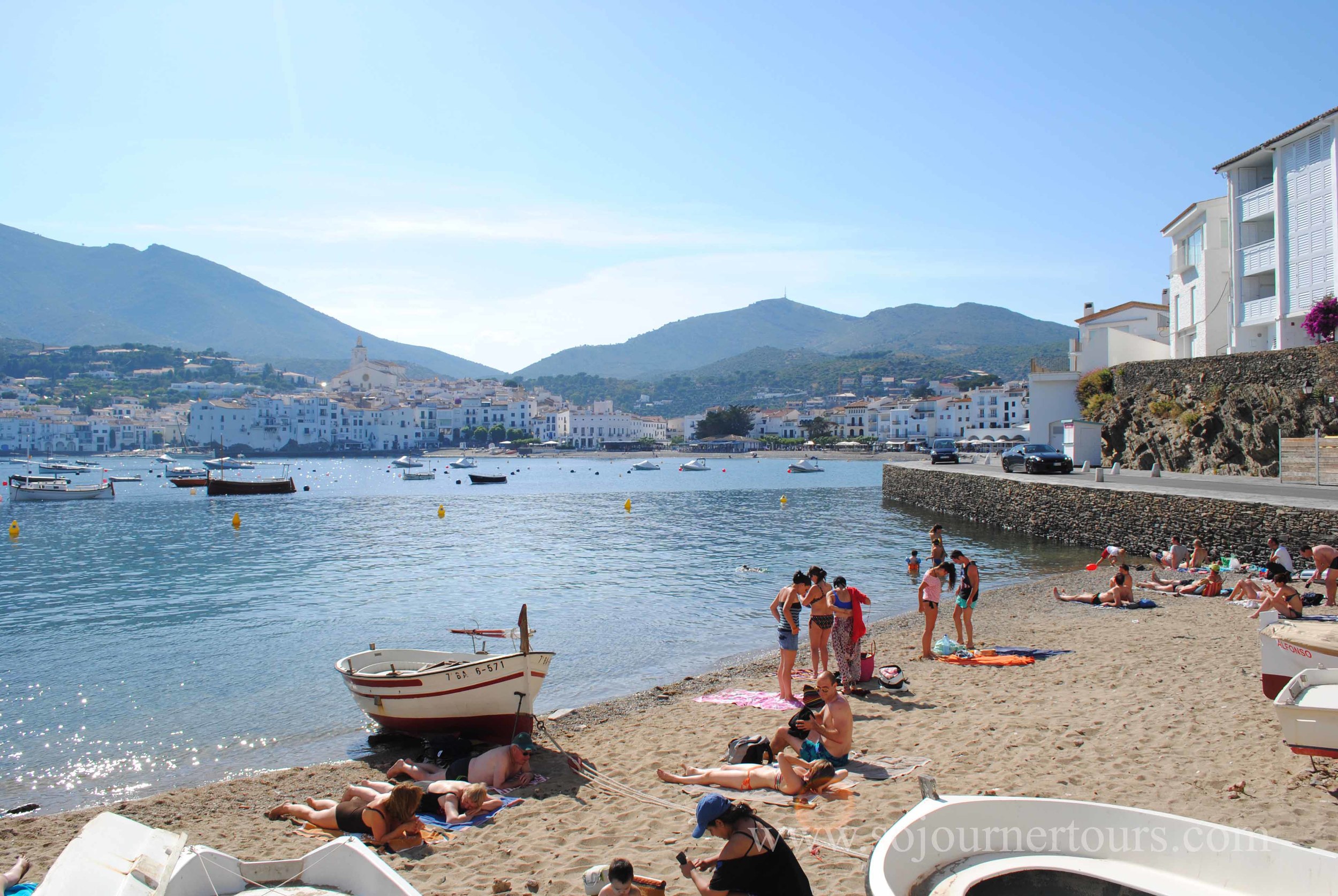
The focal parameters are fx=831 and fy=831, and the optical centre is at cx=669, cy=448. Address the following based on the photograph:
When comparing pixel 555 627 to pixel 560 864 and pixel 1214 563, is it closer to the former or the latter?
pixel 560 864

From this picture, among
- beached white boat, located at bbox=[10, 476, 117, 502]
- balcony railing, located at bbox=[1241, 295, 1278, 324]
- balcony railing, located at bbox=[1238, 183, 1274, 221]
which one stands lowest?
beached white boat, located at bbox=[10, 476, 117, 502]

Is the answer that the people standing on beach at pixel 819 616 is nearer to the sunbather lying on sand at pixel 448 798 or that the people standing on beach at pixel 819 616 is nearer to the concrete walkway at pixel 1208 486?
the sunbather lying on sand at pixel 448 798

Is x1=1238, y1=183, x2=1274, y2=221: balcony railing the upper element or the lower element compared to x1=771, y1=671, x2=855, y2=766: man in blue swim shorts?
upper

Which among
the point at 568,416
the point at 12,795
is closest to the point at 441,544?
the point at 12,795

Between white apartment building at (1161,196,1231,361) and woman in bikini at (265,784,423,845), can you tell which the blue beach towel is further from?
white apartment building at (1161,196,1231,361)

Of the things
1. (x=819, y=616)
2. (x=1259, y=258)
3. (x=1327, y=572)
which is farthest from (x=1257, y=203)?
(x=819, y=616)

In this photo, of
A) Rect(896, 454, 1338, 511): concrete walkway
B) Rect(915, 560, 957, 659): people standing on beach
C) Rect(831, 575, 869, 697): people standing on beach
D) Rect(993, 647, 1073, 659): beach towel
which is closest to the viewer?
Rect(831, 575, 869, 697): people standing on beach

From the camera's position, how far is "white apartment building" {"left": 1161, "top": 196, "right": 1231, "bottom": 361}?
33219mm

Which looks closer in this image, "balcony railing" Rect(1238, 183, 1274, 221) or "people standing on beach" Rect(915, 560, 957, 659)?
"people standing on beach" Rect(915, 560, 957, 659)

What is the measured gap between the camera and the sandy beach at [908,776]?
5.57 m

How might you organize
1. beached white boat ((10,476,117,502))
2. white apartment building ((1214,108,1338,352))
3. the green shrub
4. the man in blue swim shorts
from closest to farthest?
1. the man in blue swim shorts
2. white apartment building ((1214,108,1338,352))
3. the green shrub
4. beached white boat ((10,476,117,502))

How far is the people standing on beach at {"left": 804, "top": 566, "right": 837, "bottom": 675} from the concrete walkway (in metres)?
12.7

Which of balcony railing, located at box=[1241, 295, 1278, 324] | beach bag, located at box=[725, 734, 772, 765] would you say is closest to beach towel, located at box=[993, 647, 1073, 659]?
beach bag, located at box=[725, 734, 772, 765]

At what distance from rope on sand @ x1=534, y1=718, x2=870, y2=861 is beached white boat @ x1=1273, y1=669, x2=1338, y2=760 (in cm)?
279
